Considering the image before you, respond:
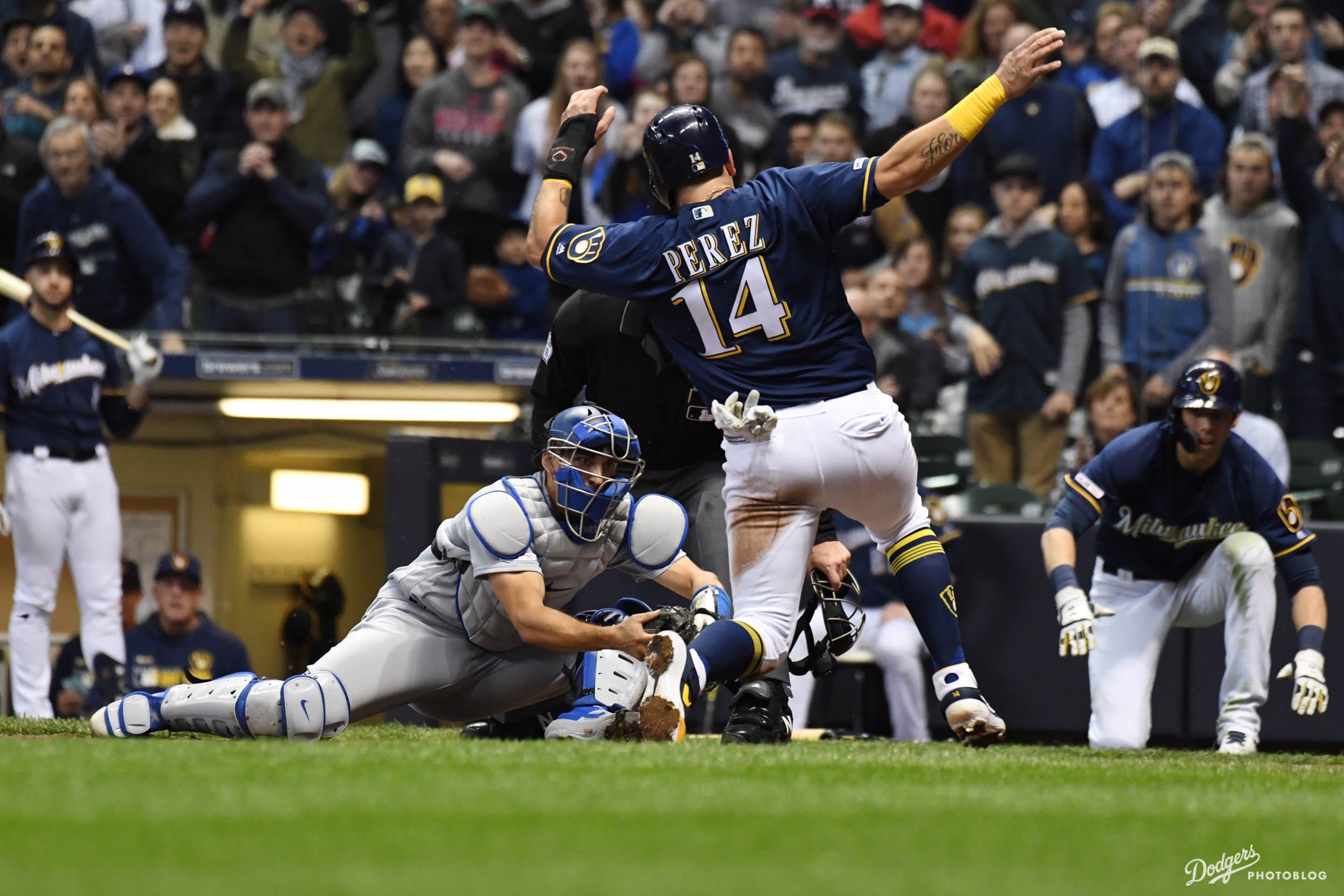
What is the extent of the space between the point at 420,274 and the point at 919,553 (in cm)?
598

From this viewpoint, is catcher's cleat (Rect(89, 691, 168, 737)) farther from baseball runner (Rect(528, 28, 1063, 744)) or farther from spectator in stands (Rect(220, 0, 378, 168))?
spectator in stands (Rect(220, 0, 378, 168))

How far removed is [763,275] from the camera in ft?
16.8

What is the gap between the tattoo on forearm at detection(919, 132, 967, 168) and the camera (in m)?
4.95

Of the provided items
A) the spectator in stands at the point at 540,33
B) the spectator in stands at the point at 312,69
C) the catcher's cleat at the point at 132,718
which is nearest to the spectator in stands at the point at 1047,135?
the spectator in stands at the point at 540,33

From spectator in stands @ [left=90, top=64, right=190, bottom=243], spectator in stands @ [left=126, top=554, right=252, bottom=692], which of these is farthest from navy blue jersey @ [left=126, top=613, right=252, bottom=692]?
spectator in stands @ [left=90, top=64, right=190, bottom=243]

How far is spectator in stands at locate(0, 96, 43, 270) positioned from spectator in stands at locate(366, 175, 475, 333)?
2194mm

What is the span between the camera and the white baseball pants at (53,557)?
835 cm

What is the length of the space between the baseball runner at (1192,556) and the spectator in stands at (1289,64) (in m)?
3.24

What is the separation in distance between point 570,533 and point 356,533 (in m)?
5.93

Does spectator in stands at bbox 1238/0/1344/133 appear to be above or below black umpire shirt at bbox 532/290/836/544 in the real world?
above

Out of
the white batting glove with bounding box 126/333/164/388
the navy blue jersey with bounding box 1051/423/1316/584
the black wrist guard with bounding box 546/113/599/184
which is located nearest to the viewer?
the black wrist guard with bounding box 546/113/599/184

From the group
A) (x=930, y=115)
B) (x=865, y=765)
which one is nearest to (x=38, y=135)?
(x=930, y=115)

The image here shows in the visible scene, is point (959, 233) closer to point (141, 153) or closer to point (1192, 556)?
point (1192, 556)

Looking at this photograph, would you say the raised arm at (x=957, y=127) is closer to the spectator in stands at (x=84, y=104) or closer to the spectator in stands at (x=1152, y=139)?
the spectator in stands at (x=1152, y=139)
